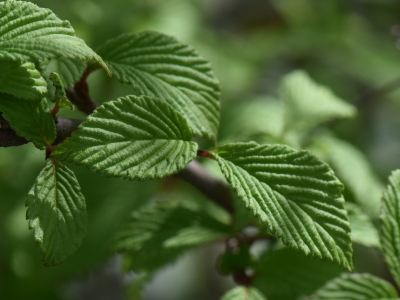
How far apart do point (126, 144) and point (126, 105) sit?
0.12 ft

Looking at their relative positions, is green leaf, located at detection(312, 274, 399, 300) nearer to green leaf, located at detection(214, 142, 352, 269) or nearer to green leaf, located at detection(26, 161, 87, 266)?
green leaf, located at detection(214, 142, 352, 269)

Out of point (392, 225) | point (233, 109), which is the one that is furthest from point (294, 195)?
point (233, 109)

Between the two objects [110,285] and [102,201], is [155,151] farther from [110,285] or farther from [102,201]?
[110,285]

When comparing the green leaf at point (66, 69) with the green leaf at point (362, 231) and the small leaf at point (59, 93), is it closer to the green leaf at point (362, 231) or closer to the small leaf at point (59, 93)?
the small leaf at point (59, 93)

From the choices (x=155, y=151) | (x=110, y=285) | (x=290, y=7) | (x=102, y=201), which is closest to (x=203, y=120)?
(x=155, y=151)

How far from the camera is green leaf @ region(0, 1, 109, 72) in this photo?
0.45 meters

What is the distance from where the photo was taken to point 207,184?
702mm

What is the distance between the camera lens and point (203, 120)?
58cm

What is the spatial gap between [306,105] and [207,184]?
0.37 m

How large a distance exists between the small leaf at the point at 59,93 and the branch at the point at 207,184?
19 cm

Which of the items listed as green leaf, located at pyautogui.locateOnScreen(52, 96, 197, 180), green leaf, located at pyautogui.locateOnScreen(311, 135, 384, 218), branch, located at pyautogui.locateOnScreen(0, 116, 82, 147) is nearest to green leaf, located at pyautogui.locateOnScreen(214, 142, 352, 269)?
green leaf, located at pyautogui.locateOnScreen(52, 96, 197, 180)

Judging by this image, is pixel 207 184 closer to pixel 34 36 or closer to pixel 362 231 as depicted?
pixel 362 231

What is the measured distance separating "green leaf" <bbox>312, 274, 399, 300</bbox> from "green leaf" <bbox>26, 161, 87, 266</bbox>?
0.31 m

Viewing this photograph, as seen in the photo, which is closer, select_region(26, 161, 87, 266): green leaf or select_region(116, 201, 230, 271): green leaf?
select_region(26, 161, 87, 266): green leaf
